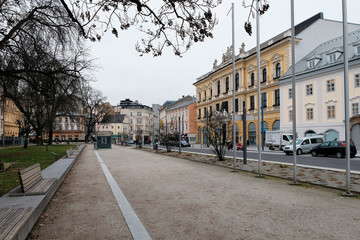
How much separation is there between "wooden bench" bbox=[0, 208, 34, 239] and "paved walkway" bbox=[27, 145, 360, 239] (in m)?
0.39

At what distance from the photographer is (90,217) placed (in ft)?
18.2

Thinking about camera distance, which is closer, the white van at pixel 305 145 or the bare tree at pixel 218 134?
the bare tree at pixel 218 134

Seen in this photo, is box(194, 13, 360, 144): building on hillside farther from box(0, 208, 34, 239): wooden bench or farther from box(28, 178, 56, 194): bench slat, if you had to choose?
box(0, 208, 34, 239): wooden bench

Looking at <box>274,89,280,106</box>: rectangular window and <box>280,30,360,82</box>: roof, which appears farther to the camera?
<box>274,89,280,106</box>: rectangular window

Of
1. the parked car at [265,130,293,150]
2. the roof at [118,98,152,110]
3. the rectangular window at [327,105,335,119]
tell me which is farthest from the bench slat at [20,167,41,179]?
the roof at [118,98,152,110]

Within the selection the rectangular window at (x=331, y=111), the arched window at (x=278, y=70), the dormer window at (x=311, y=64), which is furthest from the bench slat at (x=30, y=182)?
the arched window at (x=278, y=70)

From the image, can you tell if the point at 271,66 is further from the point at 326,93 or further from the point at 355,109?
the point at 355,109

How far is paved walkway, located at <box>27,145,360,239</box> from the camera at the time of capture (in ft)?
15.0

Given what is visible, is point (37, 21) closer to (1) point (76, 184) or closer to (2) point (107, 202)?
(1) point (76, 184)

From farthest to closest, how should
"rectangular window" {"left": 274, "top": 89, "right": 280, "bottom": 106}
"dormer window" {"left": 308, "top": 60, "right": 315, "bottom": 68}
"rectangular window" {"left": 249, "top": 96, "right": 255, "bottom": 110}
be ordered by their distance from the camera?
"rectangular window" {"left": 249, "top": 96, "right": 255, "bottom": 110}
"rectangular window" {"left": 274, "top": 89, "right": 280, "bottom": 106}
"dormer window" {"left": 308, "top": 60, "right": 315, "bottom": 68}

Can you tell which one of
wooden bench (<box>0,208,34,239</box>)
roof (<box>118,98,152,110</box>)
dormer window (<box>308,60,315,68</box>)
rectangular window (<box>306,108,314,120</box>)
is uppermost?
roof (<box>118,98,152,110</box>)

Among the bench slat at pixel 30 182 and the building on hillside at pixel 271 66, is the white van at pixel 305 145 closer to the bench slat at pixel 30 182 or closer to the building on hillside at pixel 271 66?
the building on hillside at pixel 271 66

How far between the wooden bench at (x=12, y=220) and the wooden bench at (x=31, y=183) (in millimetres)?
1344

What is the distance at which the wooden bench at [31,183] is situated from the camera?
6230mm
